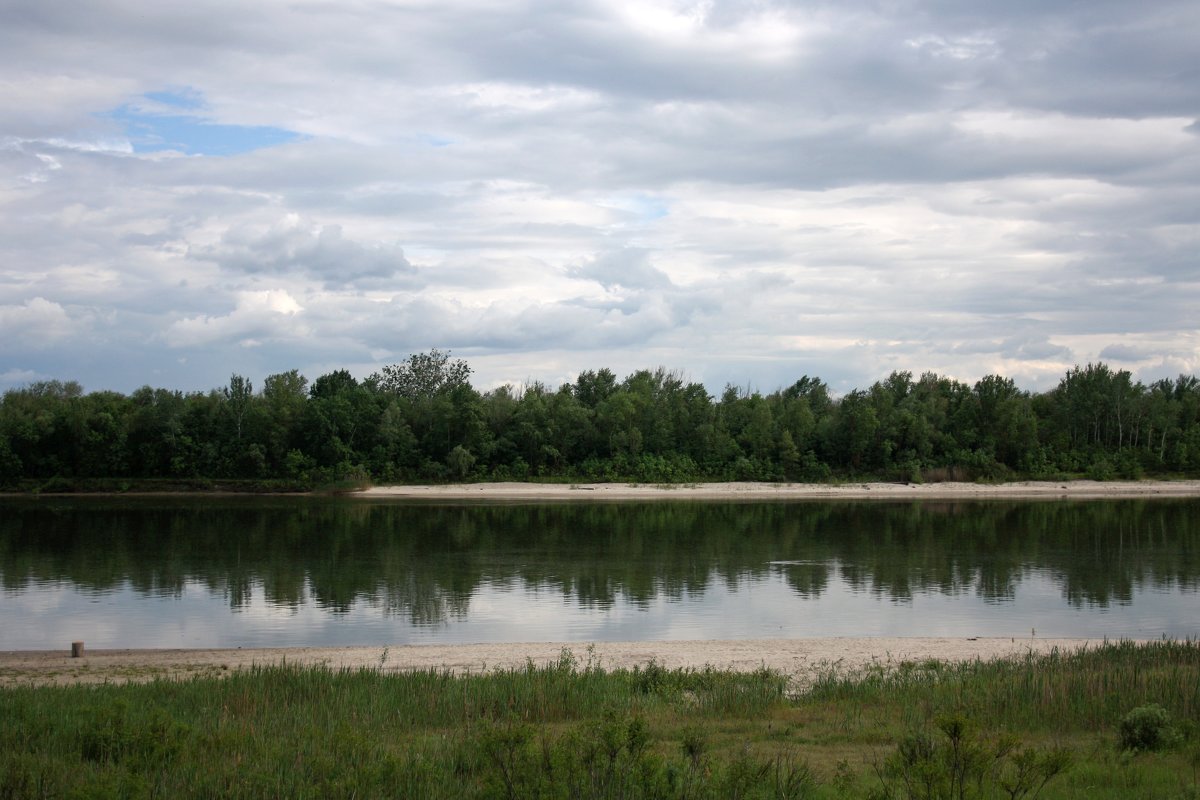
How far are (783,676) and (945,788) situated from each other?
8871mm

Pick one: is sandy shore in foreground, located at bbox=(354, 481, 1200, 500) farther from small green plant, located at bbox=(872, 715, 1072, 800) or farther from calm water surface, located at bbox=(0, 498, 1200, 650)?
small green plant, located at bbox=(872, 715, 1072, 800)

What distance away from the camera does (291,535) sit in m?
47.1

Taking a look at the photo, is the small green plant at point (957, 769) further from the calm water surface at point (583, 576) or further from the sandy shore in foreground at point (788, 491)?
Answer: the sandy shore in foreground at point (788, 491)

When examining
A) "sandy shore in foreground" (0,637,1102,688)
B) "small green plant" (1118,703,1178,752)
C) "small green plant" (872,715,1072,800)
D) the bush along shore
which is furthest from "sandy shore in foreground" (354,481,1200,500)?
"small green plant" (872,715,1072,800)

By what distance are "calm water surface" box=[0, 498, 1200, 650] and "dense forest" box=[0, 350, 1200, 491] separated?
67.5 feet

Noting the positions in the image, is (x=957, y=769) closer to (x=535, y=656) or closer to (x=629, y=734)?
(x=629, y=734)

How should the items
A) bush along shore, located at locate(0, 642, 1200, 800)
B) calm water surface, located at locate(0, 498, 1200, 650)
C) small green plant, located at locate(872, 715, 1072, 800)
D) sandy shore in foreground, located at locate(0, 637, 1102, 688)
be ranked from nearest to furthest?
small green plant, located at locate(872, 715, 1072, 800) < bush along shore, located at locate(0, 642, 1200, 800) < sandy shore in foreground, located at locate(0, 637, 1102, 688) < calm water surface, located at locate(0, 498, 1200, 650)

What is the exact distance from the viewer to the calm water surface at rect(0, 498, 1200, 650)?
2508 cm

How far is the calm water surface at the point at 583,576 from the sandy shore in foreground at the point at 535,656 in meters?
1.77

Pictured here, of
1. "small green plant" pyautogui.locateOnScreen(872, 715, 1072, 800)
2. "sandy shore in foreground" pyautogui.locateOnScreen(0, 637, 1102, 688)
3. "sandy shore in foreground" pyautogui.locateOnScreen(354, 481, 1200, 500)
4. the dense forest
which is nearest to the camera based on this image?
"small green plant" pyautogui.locateOnScreen(872, 715, 1072, 800)

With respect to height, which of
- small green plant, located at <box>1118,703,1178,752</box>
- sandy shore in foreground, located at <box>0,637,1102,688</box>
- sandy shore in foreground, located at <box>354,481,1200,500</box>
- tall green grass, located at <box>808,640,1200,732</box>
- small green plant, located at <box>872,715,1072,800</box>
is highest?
small green plant, located at <box>872,715,1072,800</box>

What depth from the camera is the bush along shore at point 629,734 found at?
8.80 metres

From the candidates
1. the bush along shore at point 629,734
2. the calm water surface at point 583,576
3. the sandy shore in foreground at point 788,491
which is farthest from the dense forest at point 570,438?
the bush along shore at point 629,734

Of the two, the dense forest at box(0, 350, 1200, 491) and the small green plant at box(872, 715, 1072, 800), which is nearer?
the small green plant at box(872, 715, 1072, 800)
